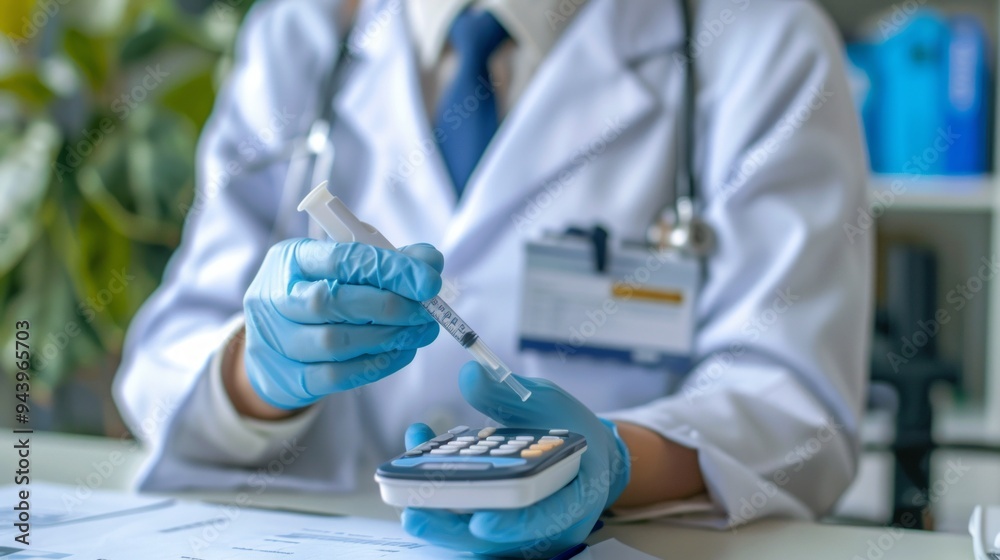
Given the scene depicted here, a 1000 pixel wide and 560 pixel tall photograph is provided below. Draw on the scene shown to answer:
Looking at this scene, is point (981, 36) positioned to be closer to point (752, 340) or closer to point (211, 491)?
point (752, 340)

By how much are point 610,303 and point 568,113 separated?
Answer: 7.7 inches

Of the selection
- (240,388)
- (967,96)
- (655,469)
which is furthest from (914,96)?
(240,388)

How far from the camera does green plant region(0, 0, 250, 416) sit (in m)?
1.56

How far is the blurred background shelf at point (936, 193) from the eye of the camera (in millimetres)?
1516

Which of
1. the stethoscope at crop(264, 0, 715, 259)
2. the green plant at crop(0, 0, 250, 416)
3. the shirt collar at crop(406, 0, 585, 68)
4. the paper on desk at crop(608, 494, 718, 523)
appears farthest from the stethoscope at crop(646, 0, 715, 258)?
the green plant at crop(0, 0, 250, 416)

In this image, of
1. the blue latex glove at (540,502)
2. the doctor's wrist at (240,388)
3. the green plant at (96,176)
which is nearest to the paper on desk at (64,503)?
the doctor's wrist at (240,388)

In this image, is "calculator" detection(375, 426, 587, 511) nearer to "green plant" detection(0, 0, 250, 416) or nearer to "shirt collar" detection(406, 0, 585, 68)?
"shirt collar" detection(406, 0, 585, 68)

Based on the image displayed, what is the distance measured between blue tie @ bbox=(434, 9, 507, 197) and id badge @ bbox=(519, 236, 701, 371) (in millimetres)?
134

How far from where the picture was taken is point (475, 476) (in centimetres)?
44

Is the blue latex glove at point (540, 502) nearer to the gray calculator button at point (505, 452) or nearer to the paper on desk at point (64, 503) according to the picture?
the gray calculator button at point (505, 452)

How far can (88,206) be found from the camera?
63.2 inches

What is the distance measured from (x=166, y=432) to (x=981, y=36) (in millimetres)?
1447

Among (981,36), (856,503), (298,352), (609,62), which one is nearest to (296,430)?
(298,352)

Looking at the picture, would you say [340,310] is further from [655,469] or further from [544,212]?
[544,212]
